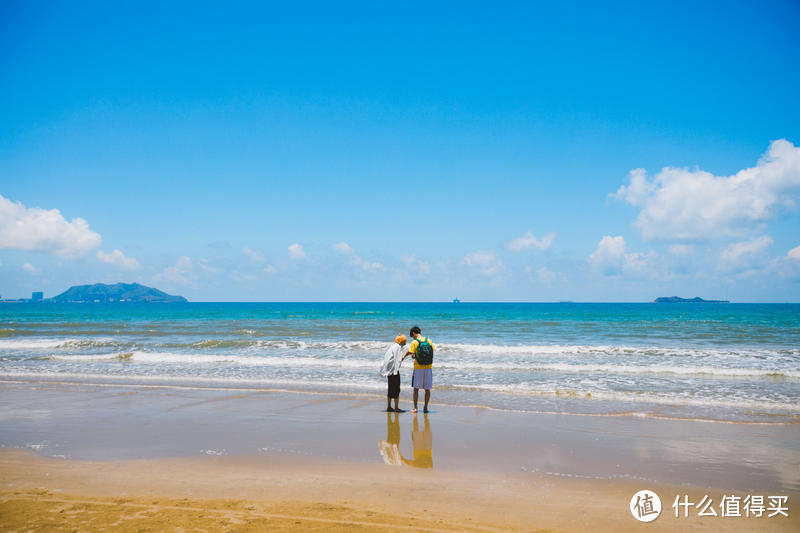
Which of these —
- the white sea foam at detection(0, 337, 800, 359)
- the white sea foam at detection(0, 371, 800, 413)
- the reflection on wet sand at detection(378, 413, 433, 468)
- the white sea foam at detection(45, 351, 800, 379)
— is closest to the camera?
the reflection on wet sand at detection(378, 413, 433, 468)

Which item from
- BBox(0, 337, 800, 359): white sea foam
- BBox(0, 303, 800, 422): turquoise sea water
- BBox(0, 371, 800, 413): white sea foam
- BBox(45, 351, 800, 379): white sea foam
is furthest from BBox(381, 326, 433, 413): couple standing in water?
BBox(0, 337, 800, 359): white sea foam

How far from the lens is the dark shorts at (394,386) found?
33.6 feet

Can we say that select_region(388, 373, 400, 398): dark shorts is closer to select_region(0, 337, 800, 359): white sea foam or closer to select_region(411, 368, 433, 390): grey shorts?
select_region(411, 368, 433, 390): grey shorts

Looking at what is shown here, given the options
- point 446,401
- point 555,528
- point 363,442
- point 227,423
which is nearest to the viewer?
point 555,528

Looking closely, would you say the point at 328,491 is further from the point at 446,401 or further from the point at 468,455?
the point at 446,401

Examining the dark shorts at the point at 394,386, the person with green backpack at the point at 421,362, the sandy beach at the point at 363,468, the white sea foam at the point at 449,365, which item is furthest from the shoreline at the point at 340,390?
the white sea foam at the point at 449,365

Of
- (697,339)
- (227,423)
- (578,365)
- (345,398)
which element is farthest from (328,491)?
(697,339)

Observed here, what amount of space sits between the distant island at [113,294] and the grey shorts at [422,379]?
7600 inches

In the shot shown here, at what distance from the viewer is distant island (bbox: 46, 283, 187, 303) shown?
178375mm

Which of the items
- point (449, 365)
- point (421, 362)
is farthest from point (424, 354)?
point (449, 365)

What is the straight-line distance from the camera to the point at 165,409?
10.4 m

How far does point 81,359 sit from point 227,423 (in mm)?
14937

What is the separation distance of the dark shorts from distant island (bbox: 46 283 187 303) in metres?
193

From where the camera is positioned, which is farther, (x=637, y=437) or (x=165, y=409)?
(x=165, y=409)
